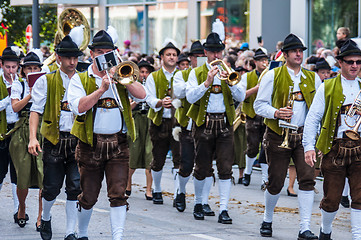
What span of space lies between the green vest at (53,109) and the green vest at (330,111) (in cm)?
268

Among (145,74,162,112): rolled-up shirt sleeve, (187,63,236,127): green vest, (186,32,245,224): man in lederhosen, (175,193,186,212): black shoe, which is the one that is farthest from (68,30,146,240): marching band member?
(145,74,162,112): rolled-up shirt sleeve

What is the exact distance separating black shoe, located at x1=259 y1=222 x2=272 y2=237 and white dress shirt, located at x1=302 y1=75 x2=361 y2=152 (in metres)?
1.56

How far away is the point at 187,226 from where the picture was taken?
31.2 feet

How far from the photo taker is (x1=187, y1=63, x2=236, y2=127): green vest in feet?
32.0

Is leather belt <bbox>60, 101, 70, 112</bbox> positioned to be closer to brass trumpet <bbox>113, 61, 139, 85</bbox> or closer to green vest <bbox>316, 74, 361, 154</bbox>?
brass trumpet <bbox>113, 61, 139, 85</bbox>

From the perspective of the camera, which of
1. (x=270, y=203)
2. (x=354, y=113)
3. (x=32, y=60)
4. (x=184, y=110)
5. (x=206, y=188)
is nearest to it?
(x=354, y=113)

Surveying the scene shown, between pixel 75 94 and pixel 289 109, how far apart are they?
7.89 ft

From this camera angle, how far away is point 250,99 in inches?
514

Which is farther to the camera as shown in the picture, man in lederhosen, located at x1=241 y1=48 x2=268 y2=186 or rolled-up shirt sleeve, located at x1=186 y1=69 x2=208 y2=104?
man in lederhosen, located at x1=241 y1=48 x2=268 y2=186

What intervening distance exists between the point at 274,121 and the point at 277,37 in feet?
47.4

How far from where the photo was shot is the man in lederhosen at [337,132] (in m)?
7.52

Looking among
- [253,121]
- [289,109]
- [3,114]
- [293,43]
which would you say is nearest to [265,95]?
[289,109]

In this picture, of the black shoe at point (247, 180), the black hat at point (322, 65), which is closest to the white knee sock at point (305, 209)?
the black hat at point (322, 65)

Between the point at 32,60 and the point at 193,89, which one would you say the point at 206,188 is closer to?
the point at 193,89
